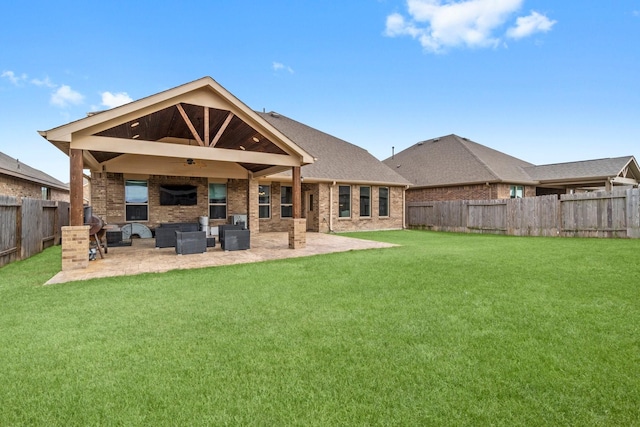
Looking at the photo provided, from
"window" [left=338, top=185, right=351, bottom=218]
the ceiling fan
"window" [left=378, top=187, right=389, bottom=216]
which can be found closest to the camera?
the ceiling fan

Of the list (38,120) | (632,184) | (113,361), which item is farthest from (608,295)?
(38,120)

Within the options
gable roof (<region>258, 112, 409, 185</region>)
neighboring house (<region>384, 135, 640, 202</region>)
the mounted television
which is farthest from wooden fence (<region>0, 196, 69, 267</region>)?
neighboring house (<region>384, 135, 640, 202</region>)

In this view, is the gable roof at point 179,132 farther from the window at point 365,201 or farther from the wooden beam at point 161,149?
the window at point 365,201

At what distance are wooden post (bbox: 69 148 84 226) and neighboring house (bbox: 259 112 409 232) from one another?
8.14 meters

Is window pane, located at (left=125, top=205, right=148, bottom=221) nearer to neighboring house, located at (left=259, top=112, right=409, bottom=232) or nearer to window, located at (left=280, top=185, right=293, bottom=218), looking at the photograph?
neighboring house, located at (left=259, top=112, right=409, bottom=232)

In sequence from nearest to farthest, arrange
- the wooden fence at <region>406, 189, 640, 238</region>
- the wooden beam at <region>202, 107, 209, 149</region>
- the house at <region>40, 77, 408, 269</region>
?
the house at <region>40, 77, 408, 269</region>
the wooden beam at <region>202, 107, 209, 149</region>
the wooden fence at <region>406, 189, 640, 238</region>

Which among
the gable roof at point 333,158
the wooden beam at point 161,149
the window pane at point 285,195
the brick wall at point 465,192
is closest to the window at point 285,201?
the window pane at point 285,195

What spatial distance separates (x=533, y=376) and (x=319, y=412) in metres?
1.76

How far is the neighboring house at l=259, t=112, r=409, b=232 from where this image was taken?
52.9 feet

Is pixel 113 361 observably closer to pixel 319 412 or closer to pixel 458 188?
pixel 319 412

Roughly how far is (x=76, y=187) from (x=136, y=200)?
633cm

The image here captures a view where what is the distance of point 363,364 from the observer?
8.96 ft

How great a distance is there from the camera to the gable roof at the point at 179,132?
23.6 ft

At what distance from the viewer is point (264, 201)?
15.7m
